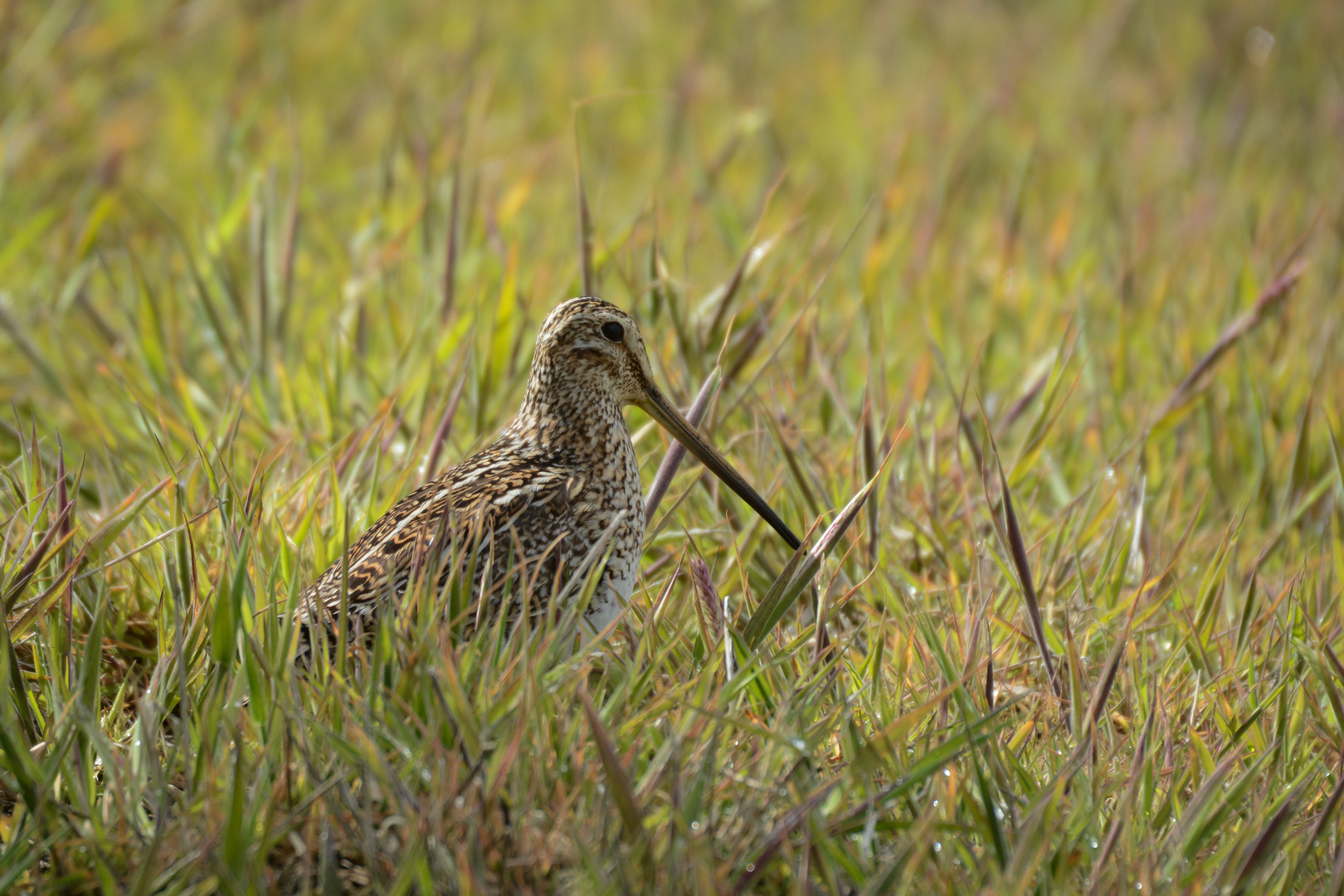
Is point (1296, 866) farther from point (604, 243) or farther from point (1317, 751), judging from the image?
point (604, 243)

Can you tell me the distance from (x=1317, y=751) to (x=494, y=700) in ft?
5.58

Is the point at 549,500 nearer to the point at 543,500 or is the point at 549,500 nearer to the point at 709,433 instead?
the point at 543,500

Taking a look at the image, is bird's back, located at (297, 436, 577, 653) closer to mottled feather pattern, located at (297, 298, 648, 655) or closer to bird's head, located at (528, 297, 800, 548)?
mottled feather pattern, located at (297, 298, 648, 655)

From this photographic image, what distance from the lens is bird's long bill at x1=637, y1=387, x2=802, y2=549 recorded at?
10.1ft

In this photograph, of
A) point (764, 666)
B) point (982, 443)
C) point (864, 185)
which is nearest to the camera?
point (764, 666)

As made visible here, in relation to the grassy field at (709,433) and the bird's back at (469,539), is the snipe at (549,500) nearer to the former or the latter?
the bird's back at (469,539)

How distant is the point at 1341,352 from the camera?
15.8 feet

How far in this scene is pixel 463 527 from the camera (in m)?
2.67

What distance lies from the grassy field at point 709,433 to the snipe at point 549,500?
4.6 inches

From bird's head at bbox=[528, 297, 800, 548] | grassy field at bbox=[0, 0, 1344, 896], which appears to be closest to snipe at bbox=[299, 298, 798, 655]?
bird's head at bbox=[528, 297, 800, 548]

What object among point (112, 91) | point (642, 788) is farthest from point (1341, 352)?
point (112, 91)

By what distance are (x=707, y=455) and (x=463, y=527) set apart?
695 mm

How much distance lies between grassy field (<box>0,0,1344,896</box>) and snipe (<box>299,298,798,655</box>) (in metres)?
0.12

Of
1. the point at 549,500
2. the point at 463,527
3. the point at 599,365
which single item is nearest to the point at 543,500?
the point at 549,500
